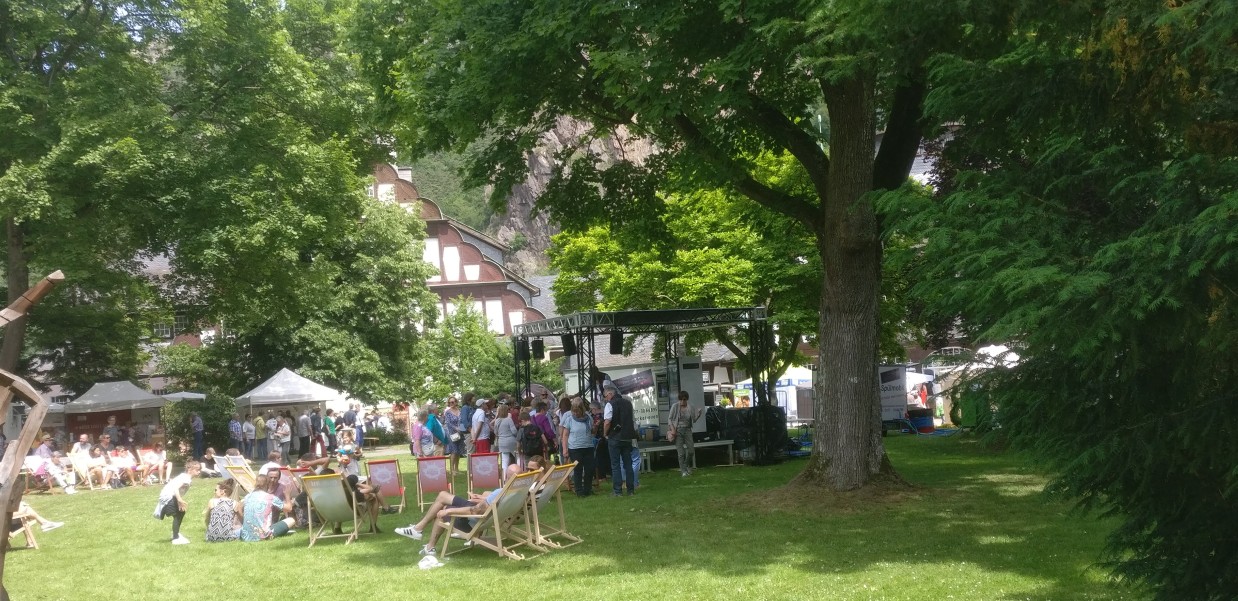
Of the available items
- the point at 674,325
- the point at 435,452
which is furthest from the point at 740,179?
the point at 435,452

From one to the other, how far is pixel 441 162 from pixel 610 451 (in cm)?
10142

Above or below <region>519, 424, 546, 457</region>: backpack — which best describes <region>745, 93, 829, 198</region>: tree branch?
above

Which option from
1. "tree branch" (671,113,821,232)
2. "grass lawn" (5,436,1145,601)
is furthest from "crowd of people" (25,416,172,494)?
"tree branch" (671,113,821,232)

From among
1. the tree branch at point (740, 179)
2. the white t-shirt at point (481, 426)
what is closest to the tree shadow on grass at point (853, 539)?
the white t-shirt at point (481, 426)

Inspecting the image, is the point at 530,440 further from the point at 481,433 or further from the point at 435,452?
the point at 435,452

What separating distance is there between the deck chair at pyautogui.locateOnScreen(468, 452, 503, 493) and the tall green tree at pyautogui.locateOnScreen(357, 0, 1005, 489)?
375 centimetres

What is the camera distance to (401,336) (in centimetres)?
4456

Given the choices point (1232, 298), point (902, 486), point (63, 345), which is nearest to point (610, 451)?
point (902, 486)

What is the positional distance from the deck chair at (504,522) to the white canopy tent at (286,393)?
22.7m

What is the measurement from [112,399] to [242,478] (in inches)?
685

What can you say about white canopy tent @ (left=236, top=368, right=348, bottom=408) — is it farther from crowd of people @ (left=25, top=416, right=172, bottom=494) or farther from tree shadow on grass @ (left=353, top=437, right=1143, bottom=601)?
tree shadow on grass @ (left=353, top=437, right=1143, bottom=601)

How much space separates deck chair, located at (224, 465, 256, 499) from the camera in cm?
1555

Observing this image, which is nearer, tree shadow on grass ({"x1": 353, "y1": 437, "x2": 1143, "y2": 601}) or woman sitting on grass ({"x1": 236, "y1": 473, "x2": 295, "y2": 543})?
tree shadow on grass ({"x1": 353, "y1": 437, "x2": 1143, "y2": 601})

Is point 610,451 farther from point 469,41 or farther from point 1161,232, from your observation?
point 1161,232
